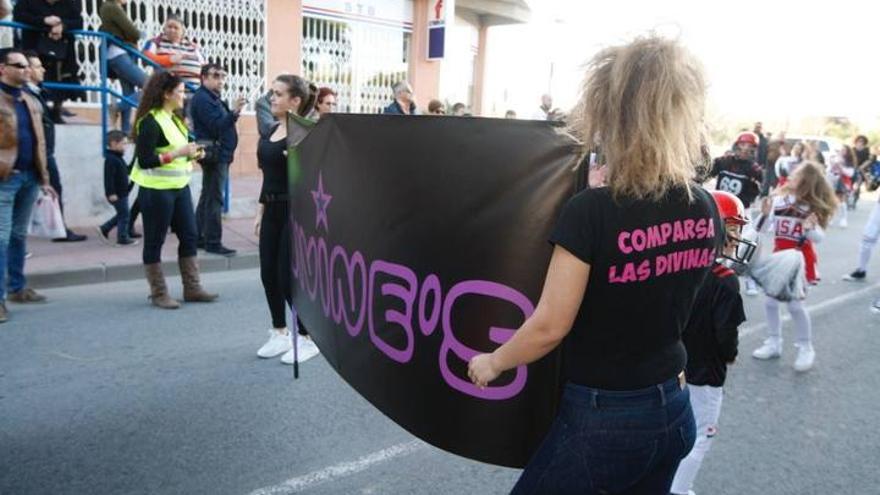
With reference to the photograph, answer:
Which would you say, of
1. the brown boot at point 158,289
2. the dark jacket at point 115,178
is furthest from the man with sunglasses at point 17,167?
the dark jacket at point 115,178

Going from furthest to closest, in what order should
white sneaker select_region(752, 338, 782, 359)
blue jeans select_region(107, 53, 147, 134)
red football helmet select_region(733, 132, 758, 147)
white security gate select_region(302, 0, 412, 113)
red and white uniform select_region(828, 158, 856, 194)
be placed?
red and white uniform select_region(828, 158, 856, 194) → white security gate select_region(302, 0, 412, 113) → blue jeans select_region(107, 53, 147, 134) → red football helmet select_region(733, 132, 758, 147) → white sneaker select_region(752, 338, 782, 359)

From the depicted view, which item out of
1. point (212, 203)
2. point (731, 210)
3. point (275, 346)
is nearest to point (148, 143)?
point (275, 346)

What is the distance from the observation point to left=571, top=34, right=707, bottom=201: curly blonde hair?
1570 mm

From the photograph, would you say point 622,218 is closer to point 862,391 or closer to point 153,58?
point 862,391

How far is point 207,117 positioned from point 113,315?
2.83 meters

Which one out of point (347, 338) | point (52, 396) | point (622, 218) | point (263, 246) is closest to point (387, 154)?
point (347, 338)

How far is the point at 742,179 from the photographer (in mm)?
6863

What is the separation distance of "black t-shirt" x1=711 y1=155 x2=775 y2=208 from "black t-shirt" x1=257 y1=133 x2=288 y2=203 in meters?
4.51

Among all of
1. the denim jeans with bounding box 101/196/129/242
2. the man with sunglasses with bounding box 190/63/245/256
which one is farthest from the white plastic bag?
the man with sunglasses with bounding box 190/63/245/256

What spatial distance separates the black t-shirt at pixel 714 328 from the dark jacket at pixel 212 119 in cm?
600

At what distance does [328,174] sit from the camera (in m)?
2.75

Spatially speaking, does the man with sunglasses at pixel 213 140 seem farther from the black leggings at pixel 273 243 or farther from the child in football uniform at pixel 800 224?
the child in football uniform at pixel 800 224

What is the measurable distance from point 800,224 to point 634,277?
4459mm

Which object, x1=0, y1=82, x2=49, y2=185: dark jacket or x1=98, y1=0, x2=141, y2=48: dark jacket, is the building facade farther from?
x1=0, y1=82, x2=49, y2=185: dark jacket
